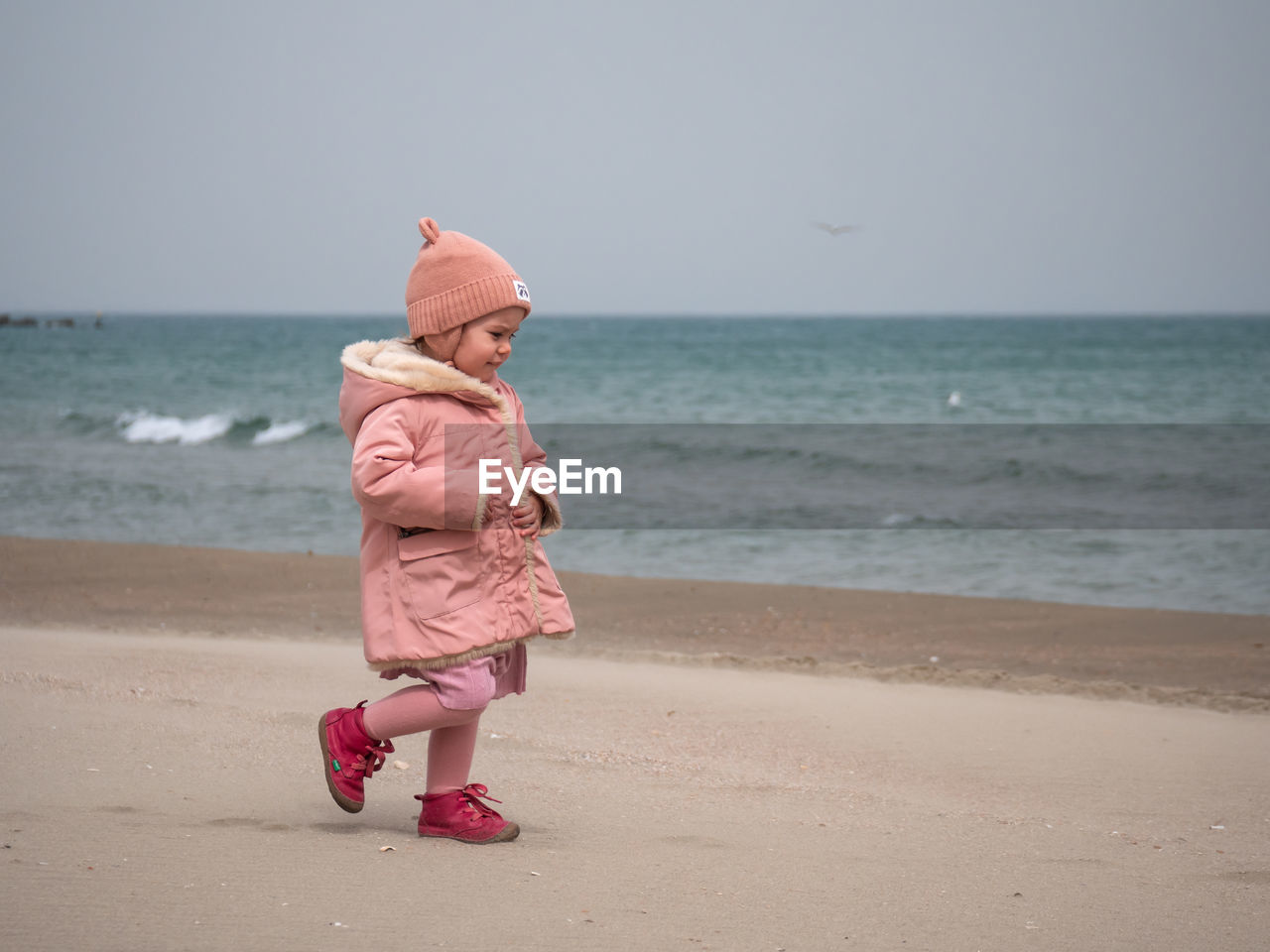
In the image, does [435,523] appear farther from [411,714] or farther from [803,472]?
[803,472]

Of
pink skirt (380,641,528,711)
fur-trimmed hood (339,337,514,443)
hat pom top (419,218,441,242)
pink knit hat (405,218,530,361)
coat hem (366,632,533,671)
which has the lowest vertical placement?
pink skirt (380,641,528,711)

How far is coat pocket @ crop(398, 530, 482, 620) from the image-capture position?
274cm

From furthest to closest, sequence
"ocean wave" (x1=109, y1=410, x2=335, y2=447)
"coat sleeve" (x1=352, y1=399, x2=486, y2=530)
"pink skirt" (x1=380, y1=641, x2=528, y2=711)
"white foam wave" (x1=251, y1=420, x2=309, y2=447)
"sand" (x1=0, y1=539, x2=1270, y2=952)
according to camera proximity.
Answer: "ocean wave" (x1=109, y1=410, x2=335, y2=447) → "white foam wave" (x1=251, y1=420, x2=309, y2=447) → "pink skirt" (x1=380, y1=641, x2=528, y2=711) → "coat sleeve" (x1=352, y1=399, x2=486, y2=530) → "sand" (x1=0, y1=539, x2=1270, y2=952)

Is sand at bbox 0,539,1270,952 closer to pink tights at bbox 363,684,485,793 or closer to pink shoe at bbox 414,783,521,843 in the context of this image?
pink shoe at bbox 414,783,521,843

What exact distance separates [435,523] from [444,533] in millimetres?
81

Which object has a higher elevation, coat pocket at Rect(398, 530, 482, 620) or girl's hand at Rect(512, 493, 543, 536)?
girl's hand at Rect(512, 493, 543, 536)

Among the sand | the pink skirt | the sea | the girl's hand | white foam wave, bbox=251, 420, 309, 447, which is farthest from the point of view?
white foam wave, bbox=251, 420, 309, 447

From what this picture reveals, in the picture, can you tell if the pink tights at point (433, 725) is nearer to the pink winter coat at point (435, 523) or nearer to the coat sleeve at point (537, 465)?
the pink winter coat at point (435, 523)

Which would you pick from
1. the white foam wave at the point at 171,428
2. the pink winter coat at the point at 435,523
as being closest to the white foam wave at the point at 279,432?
the white foam wave at the point at 171,428

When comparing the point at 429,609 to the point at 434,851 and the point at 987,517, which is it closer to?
the point at 434,851

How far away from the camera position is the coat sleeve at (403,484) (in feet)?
8.71

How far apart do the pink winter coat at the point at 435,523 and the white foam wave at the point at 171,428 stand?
19.2 metres

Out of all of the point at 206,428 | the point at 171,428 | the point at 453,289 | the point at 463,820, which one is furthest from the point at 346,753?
the point at 206,428

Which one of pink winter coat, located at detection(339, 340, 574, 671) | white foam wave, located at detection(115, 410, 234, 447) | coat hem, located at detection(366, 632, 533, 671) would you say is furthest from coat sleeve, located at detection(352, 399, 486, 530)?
white foam wave, located at detection(115, 410, 234, 447)
